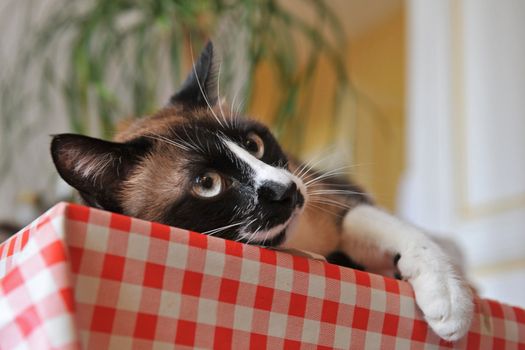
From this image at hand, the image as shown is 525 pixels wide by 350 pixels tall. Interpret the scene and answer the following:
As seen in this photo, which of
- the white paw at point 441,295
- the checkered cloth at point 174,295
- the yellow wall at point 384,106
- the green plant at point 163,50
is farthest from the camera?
the yellow wall at point 384,106

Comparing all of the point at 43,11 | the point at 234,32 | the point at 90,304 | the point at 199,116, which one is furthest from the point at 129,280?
the point at 43,11

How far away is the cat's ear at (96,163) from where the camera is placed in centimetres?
58

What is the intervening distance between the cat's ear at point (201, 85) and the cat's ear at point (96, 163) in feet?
0.49

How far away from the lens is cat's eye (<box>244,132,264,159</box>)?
0.73m

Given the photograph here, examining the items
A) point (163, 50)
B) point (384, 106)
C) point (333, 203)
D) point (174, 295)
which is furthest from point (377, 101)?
point (174, 295)

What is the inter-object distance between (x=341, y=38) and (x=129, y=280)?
1.22m

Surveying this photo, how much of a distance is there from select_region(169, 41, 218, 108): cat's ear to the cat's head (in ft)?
0.24

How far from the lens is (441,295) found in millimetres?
579

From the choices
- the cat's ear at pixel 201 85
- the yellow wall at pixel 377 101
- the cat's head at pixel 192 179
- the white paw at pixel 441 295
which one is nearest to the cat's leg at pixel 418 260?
the white paw at pixel 441 295

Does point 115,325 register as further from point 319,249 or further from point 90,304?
point 319,249

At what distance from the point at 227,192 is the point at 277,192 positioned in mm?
65

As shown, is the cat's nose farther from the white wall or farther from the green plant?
the white wall

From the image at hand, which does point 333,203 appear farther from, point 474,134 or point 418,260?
point 474,134

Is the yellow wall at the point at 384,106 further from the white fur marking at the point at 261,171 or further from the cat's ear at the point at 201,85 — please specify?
the white fur marking at the point at 261,171
